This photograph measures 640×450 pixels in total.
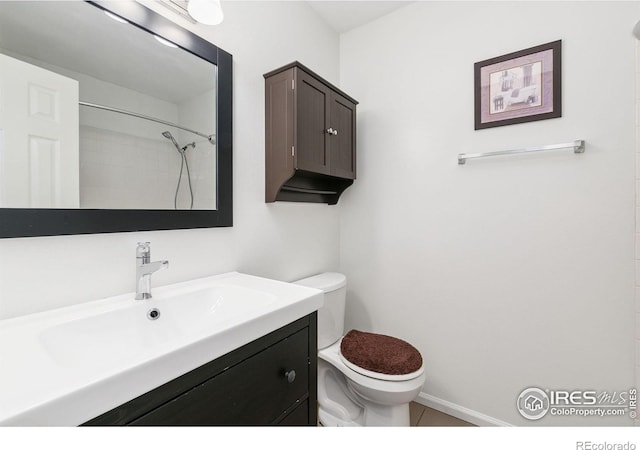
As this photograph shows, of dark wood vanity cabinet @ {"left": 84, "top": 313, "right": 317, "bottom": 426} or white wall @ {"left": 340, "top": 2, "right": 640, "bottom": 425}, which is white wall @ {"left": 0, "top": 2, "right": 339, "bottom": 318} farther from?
dark wood vanity cabinet @ {"left": 84, "top": 313, "right": 317, "bottom": 426}

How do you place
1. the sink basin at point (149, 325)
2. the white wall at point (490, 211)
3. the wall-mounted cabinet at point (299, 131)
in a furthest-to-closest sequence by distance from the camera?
1. the wall-mounted cabinet at point (299, 131)
2. the white wall at point (490, 211)
3. the sink basin at point (149, 325)

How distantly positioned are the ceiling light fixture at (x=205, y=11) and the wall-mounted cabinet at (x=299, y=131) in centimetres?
35

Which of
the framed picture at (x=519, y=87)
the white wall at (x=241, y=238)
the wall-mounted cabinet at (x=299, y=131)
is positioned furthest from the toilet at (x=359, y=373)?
the framed picture at (x=519, y=87)

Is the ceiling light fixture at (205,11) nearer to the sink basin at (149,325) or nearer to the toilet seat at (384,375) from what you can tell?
the sink basin at (149,325)

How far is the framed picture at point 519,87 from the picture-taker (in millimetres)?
1365

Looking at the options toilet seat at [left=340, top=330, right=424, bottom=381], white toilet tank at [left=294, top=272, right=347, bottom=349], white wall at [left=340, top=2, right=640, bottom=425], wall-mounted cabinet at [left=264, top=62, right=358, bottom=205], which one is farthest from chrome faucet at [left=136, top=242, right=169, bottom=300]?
white wall at [left=340, top=2, right=640, bottom=425]

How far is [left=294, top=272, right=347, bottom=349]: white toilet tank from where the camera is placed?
1.54m

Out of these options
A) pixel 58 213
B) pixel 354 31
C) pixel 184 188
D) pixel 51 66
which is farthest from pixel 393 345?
pixel 354 31

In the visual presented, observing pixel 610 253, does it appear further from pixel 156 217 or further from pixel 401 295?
pixel 156 217

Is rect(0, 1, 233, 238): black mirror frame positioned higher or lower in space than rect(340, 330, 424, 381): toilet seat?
higher

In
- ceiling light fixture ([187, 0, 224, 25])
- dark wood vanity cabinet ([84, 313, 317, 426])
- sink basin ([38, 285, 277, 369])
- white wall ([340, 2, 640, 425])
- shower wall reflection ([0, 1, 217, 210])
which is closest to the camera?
dark wood vanity cabinet ([84, 313, 317, 426])

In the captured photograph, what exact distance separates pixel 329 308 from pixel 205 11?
143 cm

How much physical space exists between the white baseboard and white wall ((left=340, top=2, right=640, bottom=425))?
0.03ft

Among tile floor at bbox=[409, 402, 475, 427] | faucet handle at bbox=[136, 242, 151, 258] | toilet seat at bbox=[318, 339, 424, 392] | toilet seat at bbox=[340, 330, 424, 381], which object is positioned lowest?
tile floor at bbox=[409, 402, 475, 427]
